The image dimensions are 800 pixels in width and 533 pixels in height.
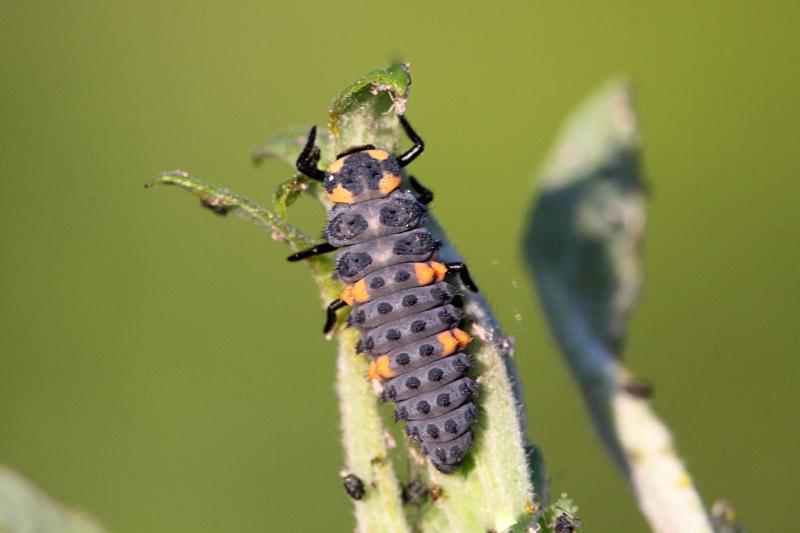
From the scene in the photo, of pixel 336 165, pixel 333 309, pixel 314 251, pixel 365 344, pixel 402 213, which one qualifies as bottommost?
pixel 365 344

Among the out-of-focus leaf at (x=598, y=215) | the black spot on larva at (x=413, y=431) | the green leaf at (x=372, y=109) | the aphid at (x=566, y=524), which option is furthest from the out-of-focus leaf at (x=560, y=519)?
the out-of-focus leaf at (x=598, y=215)

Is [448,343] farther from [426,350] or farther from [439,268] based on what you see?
[439,268]

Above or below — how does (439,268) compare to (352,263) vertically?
below

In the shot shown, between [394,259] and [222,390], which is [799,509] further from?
[394,259]

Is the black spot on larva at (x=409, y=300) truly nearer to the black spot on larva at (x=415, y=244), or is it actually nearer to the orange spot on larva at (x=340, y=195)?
the black spot on larva at (x=415, y=244)

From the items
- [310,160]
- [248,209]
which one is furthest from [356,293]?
[248,209]

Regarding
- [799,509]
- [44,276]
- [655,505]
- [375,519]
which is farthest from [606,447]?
[44,276]

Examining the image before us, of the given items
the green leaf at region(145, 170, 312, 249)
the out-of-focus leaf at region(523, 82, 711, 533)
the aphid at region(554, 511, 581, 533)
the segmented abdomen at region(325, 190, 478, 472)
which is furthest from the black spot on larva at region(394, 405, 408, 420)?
the out-of-focus leaf at region(523, 82, 711, 533)
